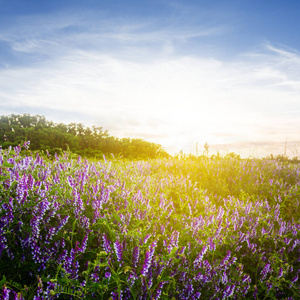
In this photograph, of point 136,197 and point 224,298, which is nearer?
point 224,298

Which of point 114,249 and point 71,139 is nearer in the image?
point 114,249

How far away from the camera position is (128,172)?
17.0 feet

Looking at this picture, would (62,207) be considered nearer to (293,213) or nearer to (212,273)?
(212,273)

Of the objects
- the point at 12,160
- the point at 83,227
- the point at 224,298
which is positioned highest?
the point at 12,160

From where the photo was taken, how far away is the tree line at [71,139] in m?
11.3

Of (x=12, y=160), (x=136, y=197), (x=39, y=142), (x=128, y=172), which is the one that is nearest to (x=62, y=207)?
(x=136, y=197)

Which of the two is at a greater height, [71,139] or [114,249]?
[71,139]

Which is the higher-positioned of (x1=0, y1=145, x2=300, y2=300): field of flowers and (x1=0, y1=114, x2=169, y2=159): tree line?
(x1=0, y1=114, x2=169, y2=159): tree line

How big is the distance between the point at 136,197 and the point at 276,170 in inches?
229

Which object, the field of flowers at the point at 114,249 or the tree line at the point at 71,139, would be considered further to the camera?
the tree line at the point at 71,139

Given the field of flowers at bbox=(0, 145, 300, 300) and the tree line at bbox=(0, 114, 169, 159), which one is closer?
the field of flowers at bbox=(0, 145, 300, 300)

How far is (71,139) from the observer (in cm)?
1161

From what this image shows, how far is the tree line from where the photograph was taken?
11297 mm

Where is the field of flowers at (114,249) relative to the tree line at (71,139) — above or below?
below
